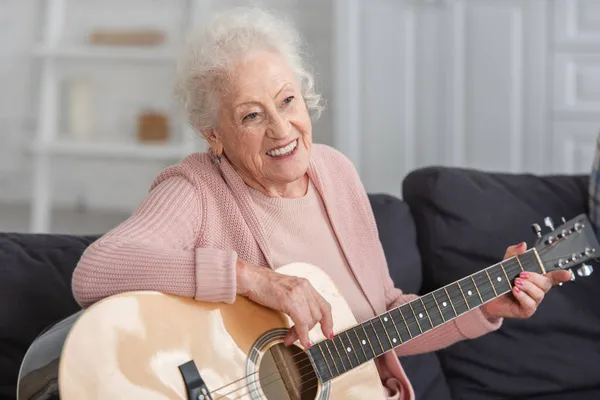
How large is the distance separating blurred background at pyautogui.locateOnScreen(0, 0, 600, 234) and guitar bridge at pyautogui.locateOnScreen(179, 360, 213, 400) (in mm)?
2403

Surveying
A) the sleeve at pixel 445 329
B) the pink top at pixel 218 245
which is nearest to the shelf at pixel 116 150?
the pink top at pixel 218 245

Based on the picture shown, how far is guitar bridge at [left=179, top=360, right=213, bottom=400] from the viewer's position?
1373mm

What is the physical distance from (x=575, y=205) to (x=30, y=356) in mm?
1365

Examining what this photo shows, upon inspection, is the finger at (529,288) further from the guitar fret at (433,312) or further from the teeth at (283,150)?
the teeth at (283,150)

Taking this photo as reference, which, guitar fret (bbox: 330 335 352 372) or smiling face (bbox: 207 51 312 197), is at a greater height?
smiling face (bbox: 207 51 312 197)

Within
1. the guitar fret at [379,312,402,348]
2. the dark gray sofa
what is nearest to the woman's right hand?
the guitar fret at [379,312,402,348]

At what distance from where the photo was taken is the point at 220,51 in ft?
5.27

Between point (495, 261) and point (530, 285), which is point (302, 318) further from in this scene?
point (495, 261)

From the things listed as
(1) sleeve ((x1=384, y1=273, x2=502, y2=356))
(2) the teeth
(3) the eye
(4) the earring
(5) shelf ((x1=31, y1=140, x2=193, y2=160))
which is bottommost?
(1) sleeve ((x1=384, y1=273, x2=502, y2=356))

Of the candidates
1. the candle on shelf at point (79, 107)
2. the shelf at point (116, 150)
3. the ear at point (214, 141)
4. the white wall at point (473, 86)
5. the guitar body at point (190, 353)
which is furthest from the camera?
the candle on shelf at point (79, 107)

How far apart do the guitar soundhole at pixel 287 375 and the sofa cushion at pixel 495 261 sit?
2.10 feet

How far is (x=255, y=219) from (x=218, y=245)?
0.30ft

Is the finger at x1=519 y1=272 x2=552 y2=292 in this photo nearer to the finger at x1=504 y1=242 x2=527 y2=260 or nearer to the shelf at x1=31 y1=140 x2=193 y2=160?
the finger at x1=504 y1=242 x2=527 y2=260

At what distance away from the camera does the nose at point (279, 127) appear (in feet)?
5.25
